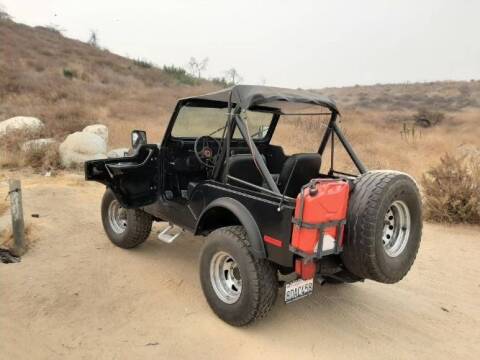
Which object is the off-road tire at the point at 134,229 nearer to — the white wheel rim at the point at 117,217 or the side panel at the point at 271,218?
the white wheel rim at the point at 117,217

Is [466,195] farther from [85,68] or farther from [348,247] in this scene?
[85,68]

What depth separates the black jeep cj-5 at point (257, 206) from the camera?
110 inches

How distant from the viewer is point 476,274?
4652mm

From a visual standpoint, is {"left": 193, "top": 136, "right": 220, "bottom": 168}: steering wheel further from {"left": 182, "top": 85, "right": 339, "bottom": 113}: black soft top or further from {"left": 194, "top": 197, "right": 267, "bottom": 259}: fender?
{"left": 194, "top": 197, "right": 267, "bottom": 259}: fender

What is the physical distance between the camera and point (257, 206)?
3.05 meters

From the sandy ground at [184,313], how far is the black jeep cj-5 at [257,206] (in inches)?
11.2

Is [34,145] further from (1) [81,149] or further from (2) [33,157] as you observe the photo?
(1) [81,149]

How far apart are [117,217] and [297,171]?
2.45m

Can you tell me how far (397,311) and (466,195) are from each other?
3.61 meters

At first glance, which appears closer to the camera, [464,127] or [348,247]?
[348,247]

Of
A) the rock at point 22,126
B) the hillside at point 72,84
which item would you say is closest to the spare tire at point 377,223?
the rock at point 22,126

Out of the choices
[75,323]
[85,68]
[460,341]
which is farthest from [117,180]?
[85,68]

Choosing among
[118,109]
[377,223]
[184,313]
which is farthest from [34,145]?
[377,223]

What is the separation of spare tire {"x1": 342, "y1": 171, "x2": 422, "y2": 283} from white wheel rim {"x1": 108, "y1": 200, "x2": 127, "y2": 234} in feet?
9.47
